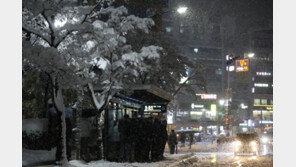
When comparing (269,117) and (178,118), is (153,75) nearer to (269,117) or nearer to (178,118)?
(178,118)

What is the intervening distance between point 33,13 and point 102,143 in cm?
654

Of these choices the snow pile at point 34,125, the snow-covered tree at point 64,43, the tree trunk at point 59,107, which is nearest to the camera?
the snow-covered tree at point 64,43

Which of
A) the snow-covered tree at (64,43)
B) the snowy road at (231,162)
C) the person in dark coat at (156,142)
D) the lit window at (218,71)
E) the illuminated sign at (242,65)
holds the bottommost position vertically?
the snowy road at (231,162)

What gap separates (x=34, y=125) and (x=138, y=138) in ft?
15.5

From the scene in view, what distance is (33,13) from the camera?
1190 centimetres

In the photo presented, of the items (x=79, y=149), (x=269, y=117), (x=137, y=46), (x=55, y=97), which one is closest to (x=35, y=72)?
(x=55, y=97)

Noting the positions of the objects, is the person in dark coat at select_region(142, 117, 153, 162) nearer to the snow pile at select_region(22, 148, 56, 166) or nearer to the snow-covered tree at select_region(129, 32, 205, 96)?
the snow pile at select_region(22, 148, 56, 166)

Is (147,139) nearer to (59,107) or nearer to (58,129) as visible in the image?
(58,129)

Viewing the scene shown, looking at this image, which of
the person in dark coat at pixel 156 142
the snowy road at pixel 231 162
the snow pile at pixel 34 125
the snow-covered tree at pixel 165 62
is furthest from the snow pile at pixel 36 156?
the snow-covered tree at pixel 165 62

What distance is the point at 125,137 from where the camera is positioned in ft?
51.4

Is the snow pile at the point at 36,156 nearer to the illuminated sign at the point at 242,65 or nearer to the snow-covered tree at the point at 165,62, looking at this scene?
the snow-covered tree at the point at 165,62

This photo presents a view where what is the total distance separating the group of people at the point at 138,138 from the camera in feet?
51.2

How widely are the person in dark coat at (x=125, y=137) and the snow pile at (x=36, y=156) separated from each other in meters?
2.84
